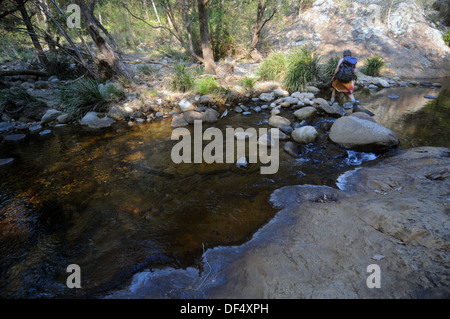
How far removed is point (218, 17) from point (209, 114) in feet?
23.3

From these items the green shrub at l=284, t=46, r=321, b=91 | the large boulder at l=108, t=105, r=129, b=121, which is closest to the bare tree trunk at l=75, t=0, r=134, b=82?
the large boulder at l=108, t=105, r=129, b=121

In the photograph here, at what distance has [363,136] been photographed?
4.03 m

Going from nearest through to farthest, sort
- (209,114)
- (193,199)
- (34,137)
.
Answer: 1. (193,199)
2. (34,137)
3. (209,114)

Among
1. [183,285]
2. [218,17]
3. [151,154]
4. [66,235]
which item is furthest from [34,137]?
[218,17]

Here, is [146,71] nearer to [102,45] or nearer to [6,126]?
[102,45]

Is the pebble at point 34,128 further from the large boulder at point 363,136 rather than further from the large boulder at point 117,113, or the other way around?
the large boulder at point 363,136

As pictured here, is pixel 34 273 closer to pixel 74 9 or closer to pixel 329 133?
pixel 329 133

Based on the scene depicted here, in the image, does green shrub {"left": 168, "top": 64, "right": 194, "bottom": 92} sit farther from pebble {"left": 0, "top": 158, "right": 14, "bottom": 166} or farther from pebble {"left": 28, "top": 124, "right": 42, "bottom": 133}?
pebble {"left": 0, "top": 158, "right": 14, "bottom": 166}

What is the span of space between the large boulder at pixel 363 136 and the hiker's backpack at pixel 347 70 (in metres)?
2.65

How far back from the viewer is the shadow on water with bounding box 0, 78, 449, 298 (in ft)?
6.93

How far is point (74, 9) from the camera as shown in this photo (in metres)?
7.44

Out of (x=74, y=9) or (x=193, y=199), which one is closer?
(x=193, y=199)

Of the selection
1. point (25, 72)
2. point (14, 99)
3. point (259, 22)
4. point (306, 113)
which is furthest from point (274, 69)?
point (25, 72)

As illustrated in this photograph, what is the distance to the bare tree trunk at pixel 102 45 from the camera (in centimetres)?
685
